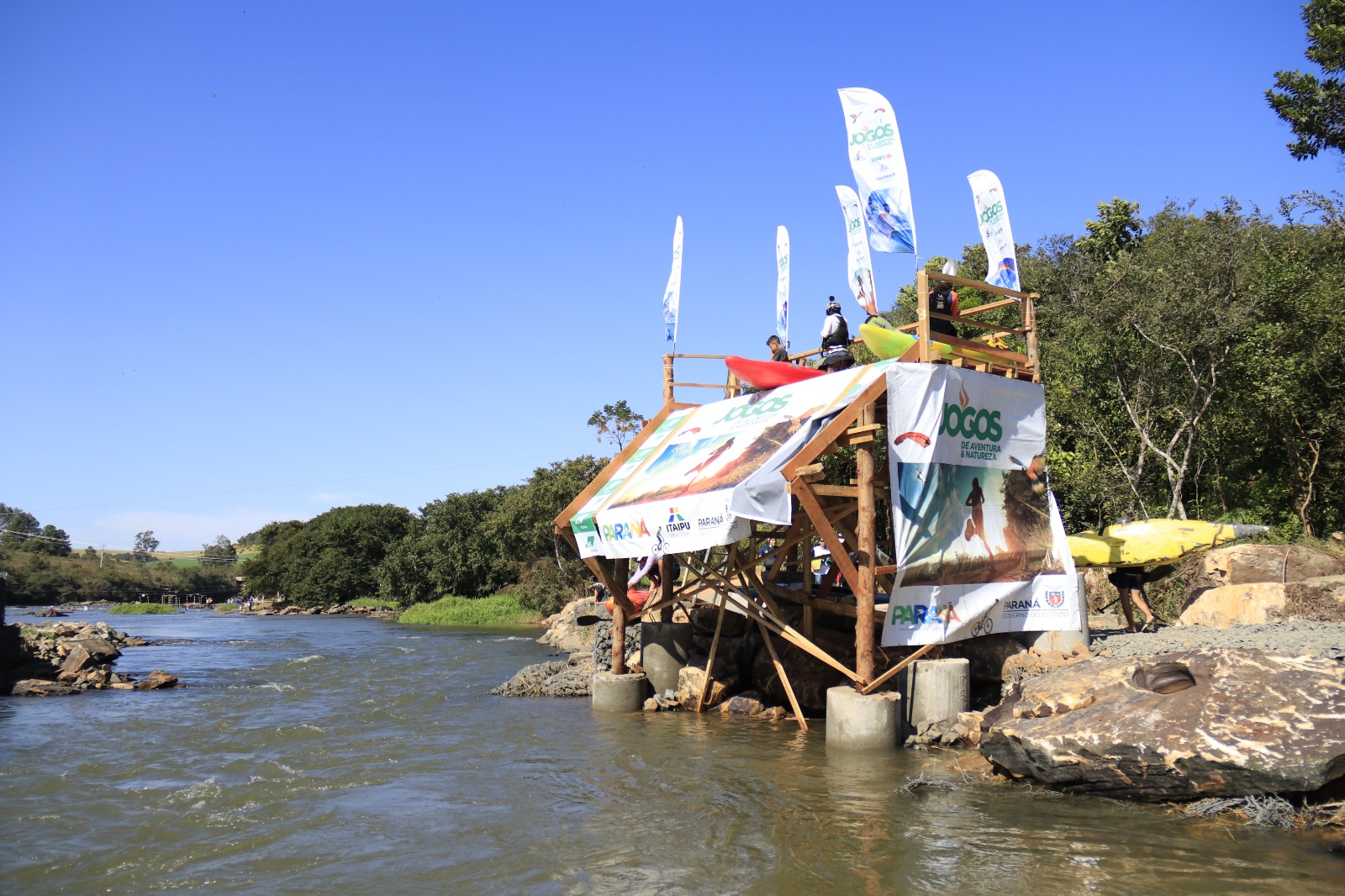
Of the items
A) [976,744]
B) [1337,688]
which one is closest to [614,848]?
[976,744]

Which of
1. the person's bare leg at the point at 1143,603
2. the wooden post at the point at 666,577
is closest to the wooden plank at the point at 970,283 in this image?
the person's bare leg at the point at 1143,603

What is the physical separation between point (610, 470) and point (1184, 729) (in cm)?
1068

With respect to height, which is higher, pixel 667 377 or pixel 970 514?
pixel 667 377

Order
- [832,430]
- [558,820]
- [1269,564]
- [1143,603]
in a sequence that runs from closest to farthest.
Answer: [558,820], [832,430], [1143,603], [1269,564]

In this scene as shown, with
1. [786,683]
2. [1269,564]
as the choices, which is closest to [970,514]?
[786,683]

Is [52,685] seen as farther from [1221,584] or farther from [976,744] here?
[1221,584]

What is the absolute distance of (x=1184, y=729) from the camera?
29.2ft

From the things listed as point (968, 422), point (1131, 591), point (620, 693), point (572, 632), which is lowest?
point (572, 632)

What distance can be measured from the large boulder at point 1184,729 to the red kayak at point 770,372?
6.41 metres

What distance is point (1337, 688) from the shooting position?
28.2 feet

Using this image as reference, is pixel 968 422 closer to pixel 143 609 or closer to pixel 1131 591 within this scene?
pixel 1131 591

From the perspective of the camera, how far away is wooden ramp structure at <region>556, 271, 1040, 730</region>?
40.3 feet

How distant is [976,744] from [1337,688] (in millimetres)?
4413

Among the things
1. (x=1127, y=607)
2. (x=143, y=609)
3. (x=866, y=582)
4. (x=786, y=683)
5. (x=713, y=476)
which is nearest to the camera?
(x=866, y=582)
